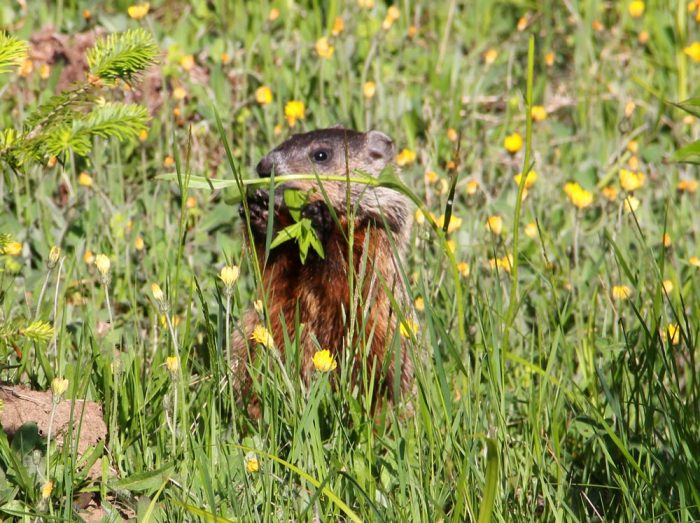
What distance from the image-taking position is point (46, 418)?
3164 millimetres

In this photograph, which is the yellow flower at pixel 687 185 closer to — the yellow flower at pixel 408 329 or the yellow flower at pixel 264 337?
the yellow flower at pixel 408 329

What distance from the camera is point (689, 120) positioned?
6137mm

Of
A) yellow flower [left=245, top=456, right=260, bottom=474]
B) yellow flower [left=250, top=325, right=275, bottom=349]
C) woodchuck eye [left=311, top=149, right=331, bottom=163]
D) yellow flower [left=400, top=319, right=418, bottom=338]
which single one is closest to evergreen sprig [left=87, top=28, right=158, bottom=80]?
yellow flower [left=250, top=325, right=275, bottom=349]

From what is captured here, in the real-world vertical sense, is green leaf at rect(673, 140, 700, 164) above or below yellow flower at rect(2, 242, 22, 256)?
above

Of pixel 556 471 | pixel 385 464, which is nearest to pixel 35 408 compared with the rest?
pixel 385 464

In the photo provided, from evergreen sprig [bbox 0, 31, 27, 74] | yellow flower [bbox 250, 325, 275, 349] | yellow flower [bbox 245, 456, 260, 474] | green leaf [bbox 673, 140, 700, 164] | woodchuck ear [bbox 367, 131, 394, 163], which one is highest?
evergreen sprig [bbox 0, 31, 27, 74]

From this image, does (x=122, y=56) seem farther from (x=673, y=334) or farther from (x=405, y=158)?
(x=405, y=158)

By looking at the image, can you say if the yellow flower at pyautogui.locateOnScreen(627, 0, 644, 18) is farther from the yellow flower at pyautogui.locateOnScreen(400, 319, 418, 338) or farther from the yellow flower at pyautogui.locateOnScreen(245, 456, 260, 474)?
the yellow flower at pyautogui.locateOnScreen(245, 456, 260, 474)

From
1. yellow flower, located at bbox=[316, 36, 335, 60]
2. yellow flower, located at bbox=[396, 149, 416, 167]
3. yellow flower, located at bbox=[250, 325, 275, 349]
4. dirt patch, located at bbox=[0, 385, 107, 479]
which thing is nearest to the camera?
yellow flower, located at bbox=[250, 325, 275, 349]

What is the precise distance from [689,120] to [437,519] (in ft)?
13.4

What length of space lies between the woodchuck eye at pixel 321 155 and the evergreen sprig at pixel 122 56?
2009 millimetres

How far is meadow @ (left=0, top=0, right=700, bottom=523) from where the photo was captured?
9.21ft

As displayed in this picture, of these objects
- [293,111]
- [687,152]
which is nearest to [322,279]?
[293,111]

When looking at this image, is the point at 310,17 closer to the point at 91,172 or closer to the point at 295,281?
the point at 91,172
